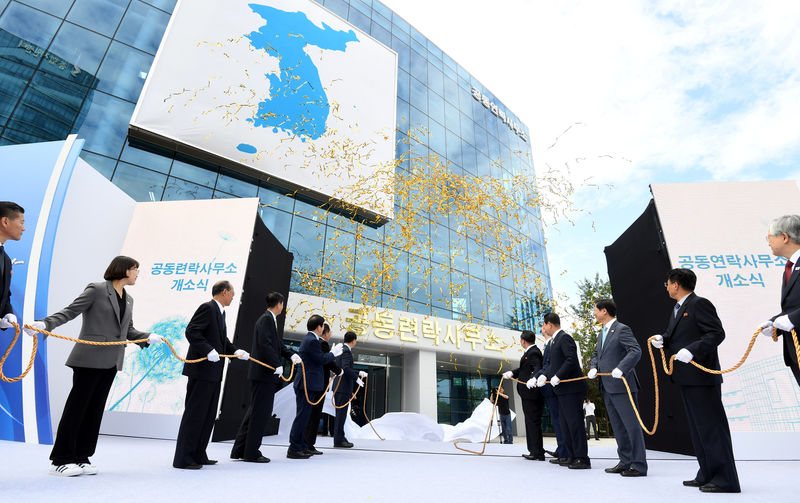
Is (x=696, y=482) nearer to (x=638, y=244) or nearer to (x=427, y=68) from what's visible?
(x=638, y=244)

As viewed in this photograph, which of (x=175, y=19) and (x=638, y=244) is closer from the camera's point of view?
(x=638, y=244)

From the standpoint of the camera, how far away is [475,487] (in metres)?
2.82

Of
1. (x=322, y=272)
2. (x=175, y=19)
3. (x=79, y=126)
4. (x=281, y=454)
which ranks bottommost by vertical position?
(x=281, y=454)

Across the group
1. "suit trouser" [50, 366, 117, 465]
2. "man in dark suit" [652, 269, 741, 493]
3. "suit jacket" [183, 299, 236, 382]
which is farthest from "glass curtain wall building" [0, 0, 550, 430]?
"suit trouser" [50, 366, 117, 465]

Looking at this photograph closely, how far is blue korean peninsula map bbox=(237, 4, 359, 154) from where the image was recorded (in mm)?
12133

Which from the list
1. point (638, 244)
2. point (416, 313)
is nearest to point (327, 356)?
point (638, 244)

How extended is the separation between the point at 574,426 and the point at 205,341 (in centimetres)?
368

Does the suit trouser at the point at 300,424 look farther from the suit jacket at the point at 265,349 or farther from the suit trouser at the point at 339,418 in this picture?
the suit trouser at the point at 339,418

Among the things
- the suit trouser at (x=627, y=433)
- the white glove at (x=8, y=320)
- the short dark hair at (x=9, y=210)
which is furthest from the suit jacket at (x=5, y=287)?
the suit trouser at (x=627, y=433)

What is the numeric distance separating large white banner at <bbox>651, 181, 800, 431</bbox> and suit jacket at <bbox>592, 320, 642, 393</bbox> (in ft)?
9.08

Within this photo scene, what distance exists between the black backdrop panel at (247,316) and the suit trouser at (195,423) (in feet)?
8.63

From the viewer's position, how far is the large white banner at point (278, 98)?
35.9 feet

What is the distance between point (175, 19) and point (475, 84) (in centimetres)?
1447

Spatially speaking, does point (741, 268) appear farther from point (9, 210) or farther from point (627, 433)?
point (9, 210)
